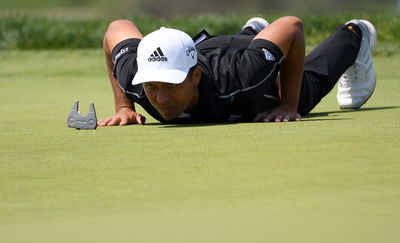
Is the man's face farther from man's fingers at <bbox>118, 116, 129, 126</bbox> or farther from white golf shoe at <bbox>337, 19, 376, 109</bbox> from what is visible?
white golf shoe at <bbox>337, 19, 376, 109</bbox>

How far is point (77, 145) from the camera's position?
513 cm

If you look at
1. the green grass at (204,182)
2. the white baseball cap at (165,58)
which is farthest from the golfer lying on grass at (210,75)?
the green grass at (204,182)

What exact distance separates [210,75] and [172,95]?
315 mm

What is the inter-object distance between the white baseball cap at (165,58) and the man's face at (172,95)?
7 cm

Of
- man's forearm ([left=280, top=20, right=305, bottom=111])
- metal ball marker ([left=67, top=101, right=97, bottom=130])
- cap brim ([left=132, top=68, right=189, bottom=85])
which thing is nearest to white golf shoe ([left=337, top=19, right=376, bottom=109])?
man's forearm ([left=280, top=20, right=305, bottom=111])

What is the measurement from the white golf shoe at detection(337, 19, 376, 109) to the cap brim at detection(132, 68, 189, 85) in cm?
196

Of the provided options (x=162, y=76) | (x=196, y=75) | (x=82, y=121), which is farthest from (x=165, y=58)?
(x=82, y=121)

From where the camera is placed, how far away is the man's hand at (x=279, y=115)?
6.01 m

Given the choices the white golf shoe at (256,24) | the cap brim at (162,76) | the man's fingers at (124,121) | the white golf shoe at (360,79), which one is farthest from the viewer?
the white golf shoe at (256,24)

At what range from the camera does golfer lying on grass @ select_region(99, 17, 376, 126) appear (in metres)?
5.59

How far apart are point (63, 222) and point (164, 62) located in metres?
2.22

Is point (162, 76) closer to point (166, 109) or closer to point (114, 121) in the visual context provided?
point (166, 109)

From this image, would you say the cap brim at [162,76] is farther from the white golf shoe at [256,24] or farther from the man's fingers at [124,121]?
the white golf shoe at [256,24]

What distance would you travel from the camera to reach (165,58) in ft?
18.3
